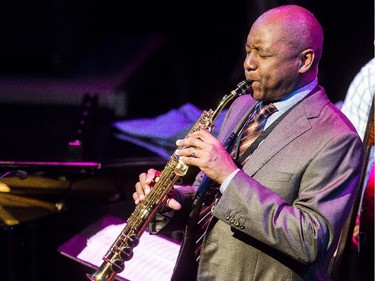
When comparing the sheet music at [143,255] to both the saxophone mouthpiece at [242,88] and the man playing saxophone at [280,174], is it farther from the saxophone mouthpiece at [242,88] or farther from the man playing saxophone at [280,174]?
the saxophone mouthpiece at [242,88]

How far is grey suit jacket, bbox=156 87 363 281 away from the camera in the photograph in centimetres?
211

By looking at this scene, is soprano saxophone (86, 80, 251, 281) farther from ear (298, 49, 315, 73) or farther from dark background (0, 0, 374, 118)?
dark background (0, 0, 374, 118)

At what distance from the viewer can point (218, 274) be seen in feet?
7.63

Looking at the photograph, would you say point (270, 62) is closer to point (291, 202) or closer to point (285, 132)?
point (285, 132)

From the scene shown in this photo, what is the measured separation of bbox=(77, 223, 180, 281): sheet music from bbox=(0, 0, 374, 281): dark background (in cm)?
47

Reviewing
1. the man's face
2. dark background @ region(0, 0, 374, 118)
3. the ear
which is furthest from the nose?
dark background @ region(0, 0, 374, 118)

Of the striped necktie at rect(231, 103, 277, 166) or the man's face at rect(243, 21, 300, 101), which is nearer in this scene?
the man's face at rect(243, 21, 300, 101)

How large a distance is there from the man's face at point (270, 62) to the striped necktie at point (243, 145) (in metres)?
0.12

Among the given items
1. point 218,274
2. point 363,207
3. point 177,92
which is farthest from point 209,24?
point 218,274

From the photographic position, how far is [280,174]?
2221 mm

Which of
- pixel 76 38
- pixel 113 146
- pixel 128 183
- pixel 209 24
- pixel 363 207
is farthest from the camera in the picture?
pixel 76 38

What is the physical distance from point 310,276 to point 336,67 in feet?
9.01

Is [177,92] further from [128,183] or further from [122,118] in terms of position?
[128,183]

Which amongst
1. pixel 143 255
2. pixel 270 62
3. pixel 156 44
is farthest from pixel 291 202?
pixel 156 44
